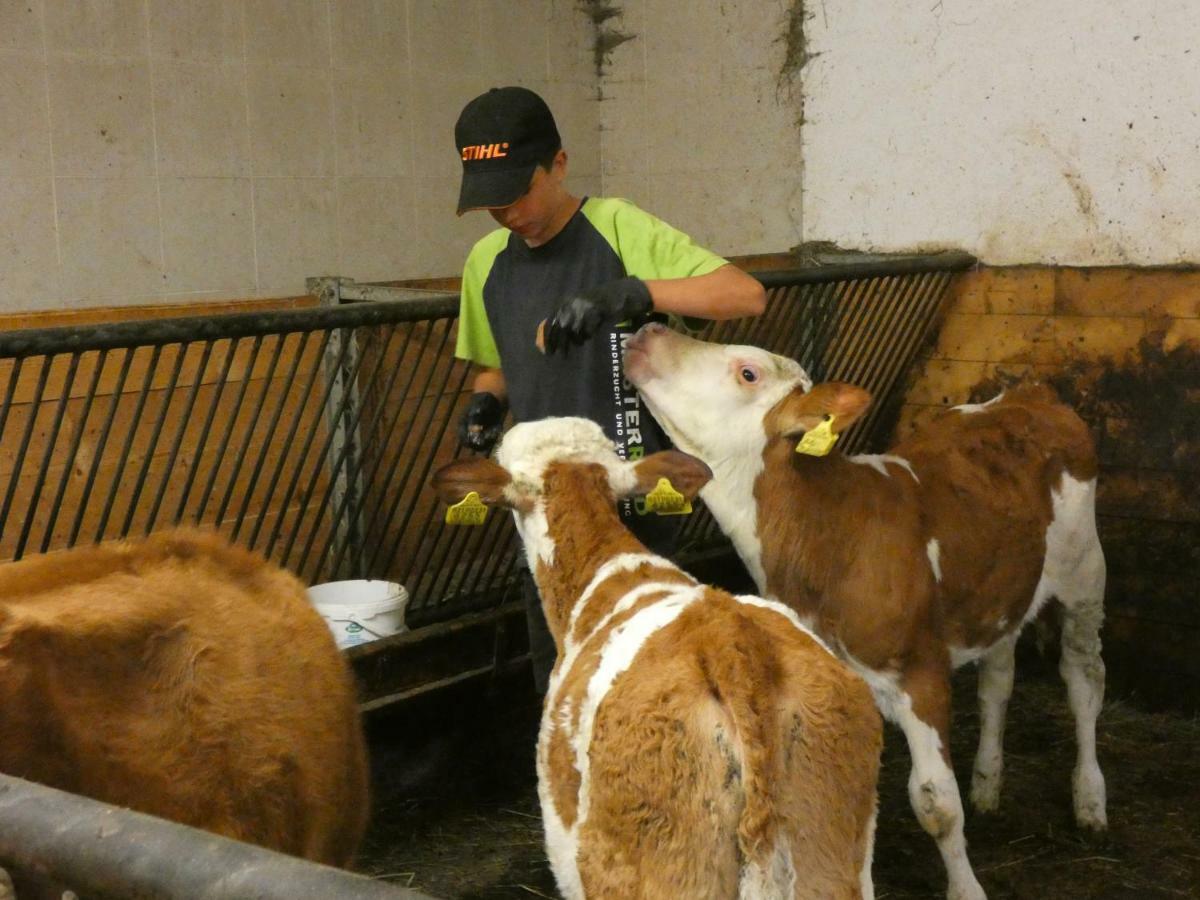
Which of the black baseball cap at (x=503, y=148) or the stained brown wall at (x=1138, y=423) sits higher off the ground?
the black baseball cap at (x=503, y=148)

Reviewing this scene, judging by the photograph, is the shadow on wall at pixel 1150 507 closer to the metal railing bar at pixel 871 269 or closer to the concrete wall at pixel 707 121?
the metal railing bar at pixel 871 269

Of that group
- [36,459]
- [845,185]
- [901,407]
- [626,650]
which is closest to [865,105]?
[845,185]

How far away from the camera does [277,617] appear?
2.68 m

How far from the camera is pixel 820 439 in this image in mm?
3553

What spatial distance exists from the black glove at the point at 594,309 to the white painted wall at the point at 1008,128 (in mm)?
3091

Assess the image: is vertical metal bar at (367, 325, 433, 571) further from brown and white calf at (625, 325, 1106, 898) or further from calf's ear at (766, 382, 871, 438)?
calf's ear at (766, 382, 871, 438)

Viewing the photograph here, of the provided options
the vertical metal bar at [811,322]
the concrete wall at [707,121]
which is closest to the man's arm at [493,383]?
the vertical metal bar at [811,322]

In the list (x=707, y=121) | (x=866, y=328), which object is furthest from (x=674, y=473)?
(x=707, y=121)

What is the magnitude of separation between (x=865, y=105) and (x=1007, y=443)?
2367 mm

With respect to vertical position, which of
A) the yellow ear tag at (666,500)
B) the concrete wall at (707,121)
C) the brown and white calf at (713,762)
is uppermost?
the concrete wall at (707,121)

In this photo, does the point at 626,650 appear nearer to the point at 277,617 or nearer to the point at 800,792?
the point at 800,792

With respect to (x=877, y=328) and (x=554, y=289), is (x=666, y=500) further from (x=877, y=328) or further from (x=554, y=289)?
(x=877, y=328)

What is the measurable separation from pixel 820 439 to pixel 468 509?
0.98 m

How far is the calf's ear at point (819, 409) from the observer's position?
3567 millimetres
